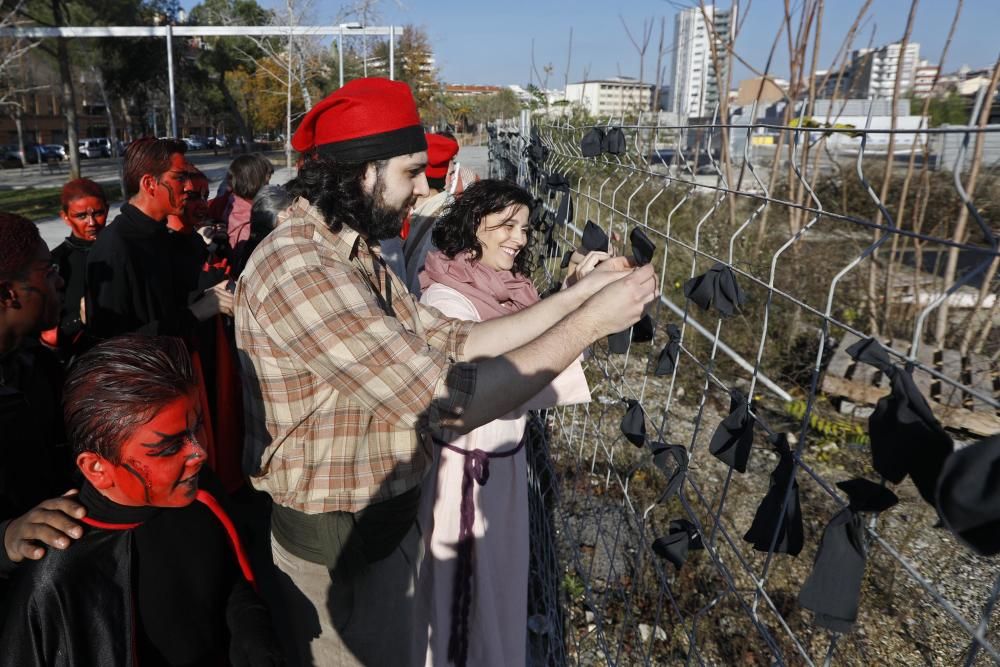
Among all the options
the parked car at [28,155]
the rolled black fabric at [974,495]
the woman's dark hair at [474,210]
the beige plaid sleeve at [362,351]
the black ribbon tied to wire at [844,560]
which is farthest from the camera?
the parked car at [28,155]

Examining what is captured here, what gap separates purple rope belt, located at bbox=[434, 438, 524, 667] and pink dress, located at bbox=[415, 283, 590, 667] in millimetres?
13

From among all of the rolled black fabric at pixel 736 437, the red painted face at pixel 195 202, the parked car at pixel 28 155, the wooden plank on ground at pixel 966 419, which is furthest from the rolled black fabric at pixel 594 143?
the parked car at pixel 28 155

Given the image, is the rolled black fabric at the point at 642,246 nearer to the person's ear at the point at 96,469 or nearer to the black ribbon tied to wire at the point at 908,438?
the black ribbon tied to wire at the point at 908,438

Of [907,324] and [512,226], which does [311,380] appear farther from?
[907,324]

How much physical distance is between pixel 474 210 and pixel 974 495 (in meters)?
2.05

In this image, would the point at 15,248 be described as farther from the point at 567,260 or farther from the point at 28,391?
the point at 567,260

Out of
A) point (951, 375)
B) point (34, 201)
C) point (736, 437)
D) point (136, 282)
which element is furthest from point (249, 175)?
point (34, 201)

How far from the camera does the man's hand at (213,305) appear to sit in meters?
2.62

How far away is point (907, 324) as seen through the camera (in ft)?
15.2

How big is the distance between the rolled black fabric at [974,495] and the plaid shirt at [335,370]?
961 mm

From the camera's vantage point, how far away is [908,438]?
780 mm

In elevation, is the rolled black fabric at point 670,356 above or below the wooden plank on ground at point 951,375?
above

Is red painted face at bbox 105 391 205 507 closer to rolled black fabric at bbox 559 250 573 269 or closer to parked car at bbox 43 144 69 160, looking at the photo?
rolled black fabric at bbox 559 250 573 269

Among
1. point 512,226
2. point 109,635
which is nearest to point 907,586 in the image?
point 512,226
